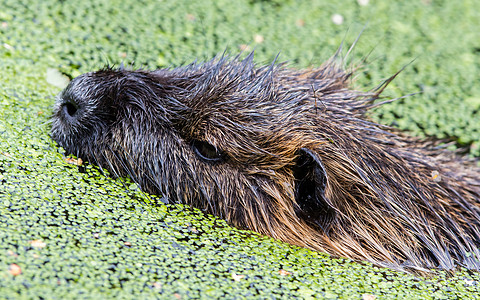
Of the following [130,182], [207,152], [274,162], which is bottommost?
[130,182]

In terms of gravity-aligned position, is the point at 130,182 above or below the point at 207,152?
below

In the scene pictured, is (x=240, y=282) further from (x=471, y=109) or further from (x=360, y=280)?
(x=471, y=109)

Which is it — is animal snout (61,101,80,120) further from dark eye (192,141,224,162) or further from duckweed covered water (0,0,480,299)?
dark eye (192,141,224,162)

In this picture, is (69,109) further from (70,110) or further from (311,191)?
(311,191)

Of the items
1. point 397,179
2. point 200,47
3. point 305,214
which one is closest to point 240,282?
point 305,214

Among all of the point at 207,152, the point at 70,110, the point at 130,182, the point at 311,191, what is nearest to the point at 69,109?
the point at 70,110

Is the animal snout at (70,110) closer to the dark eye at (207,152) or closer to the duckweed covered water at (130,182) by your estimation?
the duckweed covered water at (130,182)
